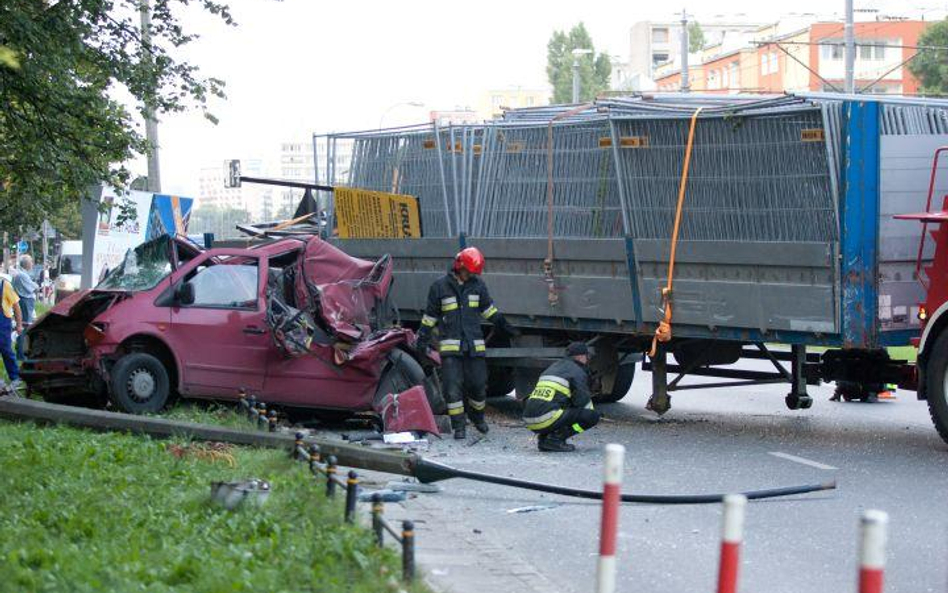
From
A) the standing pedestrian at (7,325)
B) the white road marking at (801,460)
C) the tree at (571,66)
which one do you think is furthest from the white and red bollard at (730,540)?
the tree at (571,66)

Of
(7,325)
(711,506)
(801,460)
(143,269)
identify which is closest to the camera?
(711,506)

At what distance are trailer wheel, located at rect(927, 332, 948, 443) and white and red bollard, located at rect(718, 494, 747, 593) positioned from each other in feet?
23.2

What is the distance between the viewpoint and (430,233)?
15047 mm

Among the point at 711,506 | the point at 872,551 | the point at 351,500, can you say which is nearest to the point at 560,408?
the point at 711,506

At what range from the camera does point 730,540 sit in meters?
4.27

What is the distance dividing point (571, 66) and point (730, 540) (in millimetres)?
97602

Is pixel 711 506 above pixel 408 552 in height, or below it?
below

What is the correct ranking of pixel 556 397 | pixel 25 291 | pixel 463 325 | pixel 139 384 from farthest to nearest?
pixel 25 291
pixel 463 325
pixel 139 384
pixel 556 397

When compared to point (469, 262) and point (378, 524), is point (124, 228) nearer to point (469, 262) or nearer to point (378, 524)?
point (469, 262)

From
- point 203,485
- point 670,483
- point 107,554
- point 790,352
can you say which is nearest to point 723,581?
point 107,554

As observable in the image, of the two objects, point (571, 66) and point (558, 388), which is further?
point (571, 66)

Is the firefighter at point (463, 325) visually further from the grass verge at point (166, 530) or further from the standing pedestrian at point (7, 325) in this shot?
the standing pedestrian at point (7, 325)

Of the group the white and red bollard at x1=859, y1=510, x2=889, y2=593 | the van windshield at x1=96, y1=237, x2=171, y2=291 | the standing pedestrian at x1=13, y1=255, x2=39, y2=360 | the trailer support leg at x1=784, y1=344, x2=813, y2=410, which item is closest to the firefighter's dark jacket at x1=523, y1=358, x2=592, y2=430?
the trailer support leg at x1=784, y1=344, x2=813, y2=410

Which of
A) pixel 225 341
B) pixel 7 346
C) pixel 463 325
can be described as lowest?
pixel 7 346
